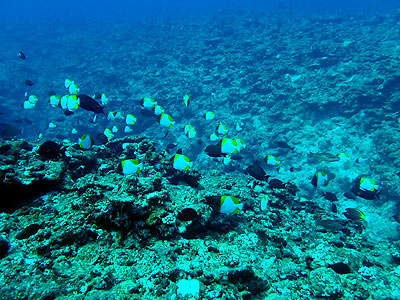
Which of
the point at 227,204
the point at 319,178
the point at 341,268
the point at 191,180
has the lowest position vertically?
the point at 341,268

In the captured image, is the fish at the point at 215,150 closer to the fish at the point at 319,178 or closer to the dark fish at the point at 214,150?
the dark fish at the point at 214,150

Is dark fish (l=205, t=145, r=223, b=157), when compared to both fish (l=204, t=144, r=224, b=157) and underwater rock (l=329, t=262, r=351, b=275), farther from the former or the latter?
underwater rock (l=329, t=262, r=351, b=275)

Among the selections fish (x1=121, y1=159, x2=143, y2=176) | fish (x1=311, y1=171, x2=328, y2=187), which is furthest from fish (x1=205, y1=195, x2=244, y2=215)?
fish (x1=311, y1=171, x2=328, y2=187)

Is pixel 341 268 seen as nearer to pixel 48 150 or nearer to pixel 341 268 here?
pixel 341 268

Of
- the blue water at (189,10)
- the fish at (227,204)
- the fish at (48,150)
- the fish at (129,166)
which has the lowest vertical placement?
the fish at (227,204)

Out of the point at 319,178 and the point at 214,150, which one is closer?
the point at 214,150

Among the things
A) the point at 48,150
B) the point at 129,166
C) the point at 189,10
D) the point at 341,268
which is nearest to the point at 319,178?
the point at 341,268

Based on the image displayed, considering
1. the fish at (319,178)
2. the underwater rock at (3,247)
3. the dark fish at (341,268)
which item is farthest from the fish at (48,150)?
the fish at (319,178)

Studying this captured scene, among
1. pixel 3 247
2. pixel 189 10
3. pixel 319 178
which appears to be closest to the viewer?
pixel 3 247

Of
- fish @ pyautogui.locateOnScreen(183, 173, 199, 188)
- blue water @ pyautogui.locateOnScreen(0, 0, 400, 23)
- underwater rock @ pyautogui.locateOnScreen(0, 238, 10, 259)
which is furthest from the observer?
blue water @ pyautogui.locateOnScreen(0, 0, 400, 23)

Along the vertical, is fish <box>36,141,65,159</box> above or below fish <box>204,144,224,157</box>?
above

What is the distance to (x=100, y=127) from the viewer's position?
18.0 m

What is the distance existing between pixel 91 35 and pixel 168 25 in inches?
525

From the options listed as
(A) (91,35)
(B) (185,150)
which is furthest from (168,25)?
(B) (185,150)
